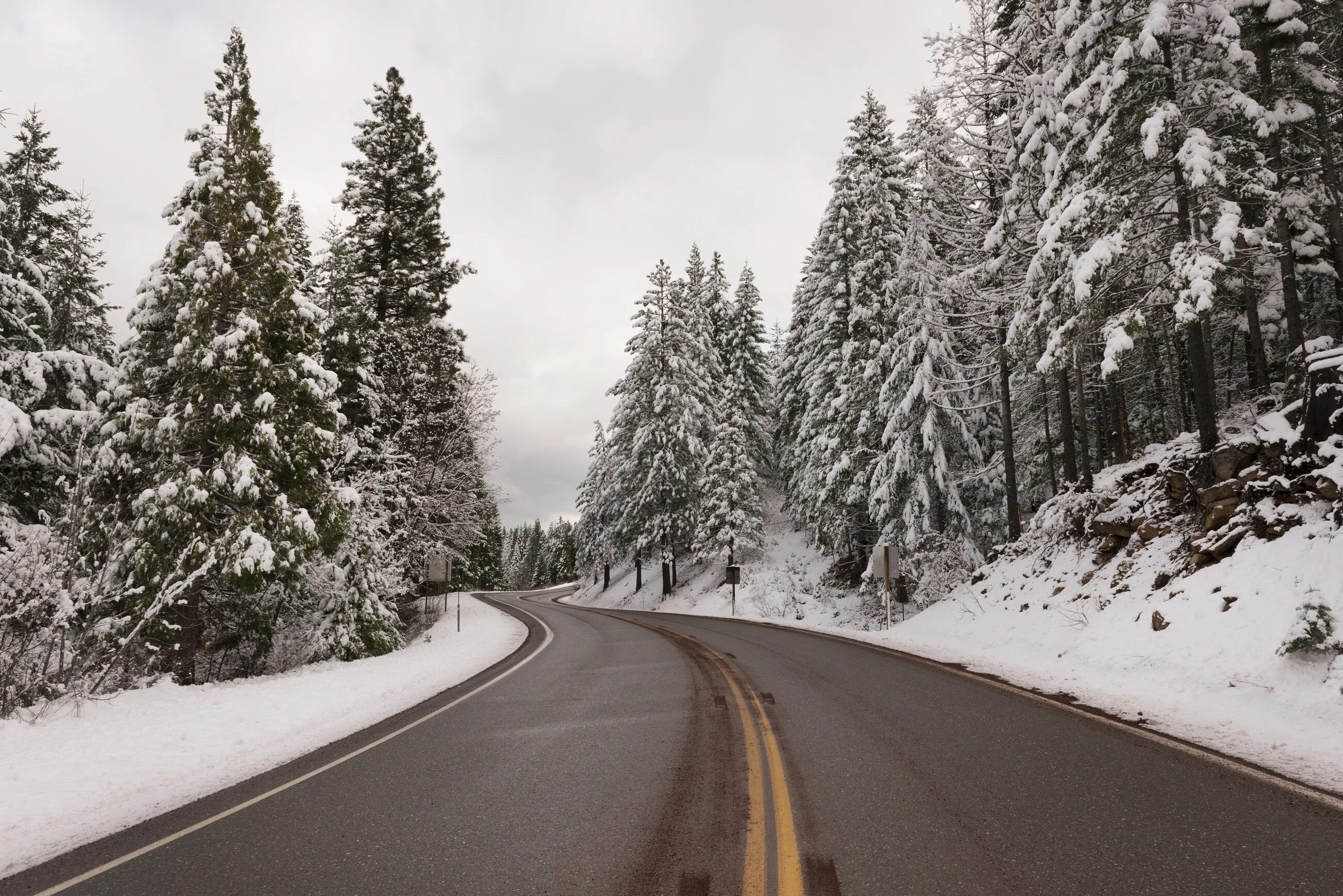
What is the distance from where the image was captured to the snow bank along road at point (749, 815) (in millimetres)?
3668

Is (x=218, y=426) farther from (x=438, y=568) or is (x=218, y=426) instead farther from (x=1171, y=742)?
(x=1171, y=742)

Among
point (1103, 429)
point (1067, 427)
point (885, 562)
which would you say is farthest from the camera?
point (1103, 429)

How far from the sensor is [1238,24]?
11.1m

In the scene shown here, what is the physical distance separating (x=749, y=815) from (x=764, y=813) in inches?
4.6

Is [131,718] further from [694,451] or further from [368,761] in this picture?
[694,451]

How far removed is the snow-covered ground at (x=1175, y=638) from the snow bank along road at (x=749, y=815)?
3.79 ft

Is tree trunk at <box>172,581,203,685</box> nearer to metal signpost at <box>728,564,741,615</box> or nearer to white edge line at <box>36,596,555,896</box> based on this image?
white edge line at <box>36,596,555,896</box>

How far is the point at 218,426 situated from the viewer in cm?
1234

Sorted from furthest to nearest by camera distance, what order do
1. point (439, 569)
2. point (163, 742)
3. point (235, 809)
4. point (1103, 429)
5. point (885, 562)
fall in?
1. point (1103, 429)
2. point (439, 569)
3. point (885, 562)
4. point (163, 742)
5. point (235, 809)

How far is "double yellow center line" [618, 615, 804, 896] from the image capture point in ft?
11.6

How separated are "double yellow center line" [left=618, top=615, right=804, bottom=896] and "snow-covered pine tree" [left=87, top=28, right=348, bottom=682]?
30.4ft

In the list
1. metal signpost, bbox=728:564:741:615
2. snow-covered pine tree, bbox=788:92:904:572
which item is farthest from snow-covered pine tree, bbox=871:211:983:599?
metal signpost, bbox=728:564:741:615

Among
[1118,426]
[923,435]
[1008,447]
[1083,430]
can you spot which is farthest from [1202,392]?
[1118,426]

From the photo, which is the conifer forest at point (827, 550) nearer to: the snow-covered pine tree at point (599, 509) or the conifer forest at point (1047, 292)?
the conifer forest at point (1047, 292)
